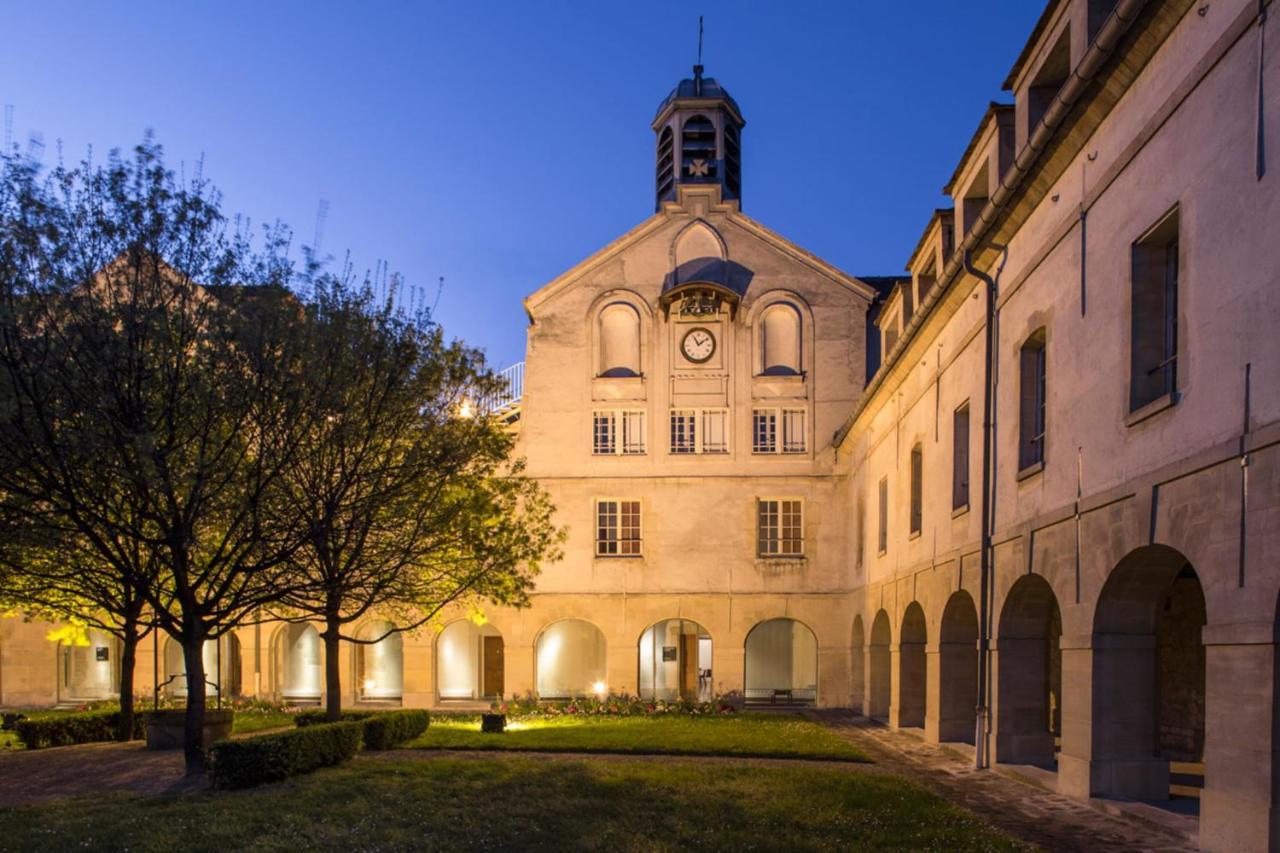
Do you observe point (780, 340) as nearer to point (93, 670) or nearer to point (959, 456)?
point (959, 456)

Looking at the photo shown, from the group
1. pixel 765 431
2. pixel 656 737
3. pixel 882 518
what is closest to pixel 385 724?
pixel 656 737

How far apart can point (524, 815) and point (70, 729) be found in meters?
13.5

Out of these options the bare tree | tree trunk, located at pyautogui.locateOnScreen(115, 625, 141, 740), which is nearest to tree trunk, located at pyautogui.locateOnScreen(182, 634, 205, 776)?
the bare tree

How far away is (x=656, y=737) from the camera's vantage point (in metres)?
23.8

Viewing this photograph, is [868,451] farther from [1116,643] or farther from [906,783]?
[1116,643]

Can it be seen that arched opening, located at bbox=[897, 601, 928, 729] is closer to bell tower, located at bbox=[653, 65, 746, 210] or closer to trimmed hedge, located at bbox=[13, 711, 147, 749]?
trimmed hedge, located at bbox=[13, 711, 147, 749]

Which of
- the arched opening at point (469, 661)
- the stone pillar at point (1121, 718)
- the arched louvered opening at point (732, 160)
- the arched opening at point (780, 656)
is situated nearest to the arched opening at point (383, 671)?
the arched opening at point (469, 661)

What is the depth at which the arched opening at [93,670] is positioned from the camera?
39.3m

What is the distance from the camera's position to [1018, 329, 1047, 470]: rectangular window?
16.8 m

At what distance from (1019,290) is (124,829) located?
556 inches

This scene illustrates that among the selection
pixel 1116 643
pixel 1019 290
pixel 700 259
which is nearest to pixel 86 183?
pixel 1019 290

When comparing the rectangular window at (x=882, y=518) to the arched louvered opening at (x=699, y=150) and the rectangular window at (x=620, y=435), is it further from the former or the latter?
the arched louvered opening at (x=699, y=150)

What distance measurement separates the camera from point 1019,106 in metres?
17.4

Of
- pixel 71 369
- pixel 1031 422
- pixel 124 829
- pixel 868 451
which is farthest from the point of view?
pixel 868 451
